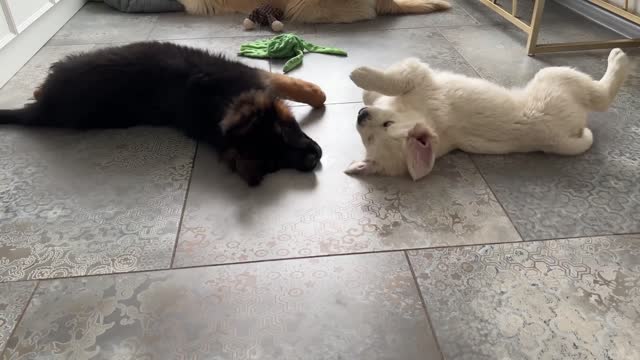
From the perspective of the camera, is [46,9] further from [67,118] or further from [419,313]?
[419,313]

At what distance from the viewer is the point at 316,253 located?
145 cm

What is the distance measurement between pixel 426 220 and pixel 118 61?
1368mm

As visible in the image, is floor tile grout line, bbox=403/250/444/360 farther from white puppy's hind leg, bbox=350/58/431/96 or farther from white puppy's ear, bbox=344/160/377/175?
white puppy's hind leg, bbox=350/58/431/96

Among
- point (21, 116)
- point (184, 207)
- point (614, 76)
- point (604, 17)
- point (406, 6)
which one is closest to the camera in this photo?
point (184, 207)

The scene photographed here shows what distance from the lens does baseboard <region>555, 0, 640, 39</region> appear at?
2.99 meters

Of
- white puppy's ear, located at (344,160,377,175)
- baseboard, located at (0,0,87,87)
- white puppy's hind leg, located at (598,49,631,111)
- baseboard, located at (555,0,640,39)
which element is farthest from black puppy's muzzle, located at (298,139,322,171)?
baseboard, located at (555,0,640,39)

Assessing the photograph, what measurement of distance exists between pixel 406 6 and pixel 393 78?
182 centimetres

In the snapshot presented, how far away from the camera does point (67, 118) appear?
2029 mm

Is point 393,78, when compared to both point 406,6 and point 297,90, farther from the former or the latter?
point 406,6

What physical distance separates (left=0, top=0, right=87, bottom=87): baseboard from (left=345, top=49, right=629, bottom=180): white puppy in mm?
1807

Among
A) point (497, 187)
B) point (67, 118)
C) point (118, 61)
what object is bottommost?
point (497, 187)

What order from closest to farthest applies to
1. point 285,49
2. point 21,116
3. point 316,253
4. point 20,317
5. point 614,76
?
point 20,317 < point 316,253 < point 614,76 < point 21,116 < point 285,49

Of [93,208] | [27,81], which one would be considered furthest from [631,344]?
[27,81]

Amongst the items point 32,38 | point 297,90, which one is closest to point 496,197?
point 297,90
